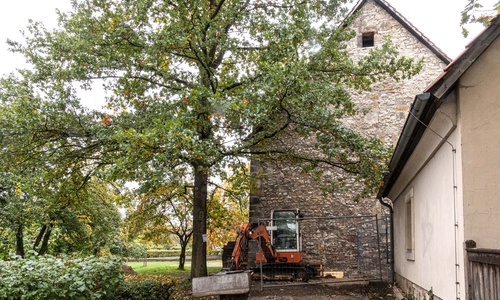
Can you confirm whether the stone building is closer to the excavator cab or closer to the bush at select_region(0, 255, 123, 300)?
the excavator cab

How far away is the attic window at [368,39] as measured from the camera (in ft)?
65.7

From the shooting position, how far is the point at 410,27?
19391mm

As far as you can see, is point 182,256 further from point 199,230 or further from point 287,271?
point 287,271

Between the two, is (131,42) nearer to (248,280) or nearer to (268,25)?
(268,25)

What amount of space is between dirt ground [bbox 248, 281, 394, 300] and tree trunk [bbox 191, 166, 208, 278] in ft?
7.44

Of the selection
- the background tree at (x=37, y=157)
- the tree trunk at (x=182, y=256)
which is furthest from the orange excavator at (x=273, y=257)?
the tree trunk at (x=182, y=256)

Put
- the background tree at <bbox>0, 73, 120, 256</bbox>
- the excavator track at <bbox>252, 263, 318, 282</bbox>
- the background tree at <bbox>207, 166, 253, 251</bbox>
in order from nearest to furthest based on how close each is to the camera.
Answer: the background tree at <bbox>0, 73, 120, 256</bbox> → the excavator track at <bbox>252, 263, 318, 282</bbox> → the background tree at <bbox>207, 166, 253, 251</bbox>

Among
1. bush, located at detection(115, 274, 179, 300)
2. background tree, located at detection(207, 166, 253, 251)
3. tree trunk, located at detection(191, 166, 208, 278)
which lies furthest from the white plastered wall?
background tree, located at detection(207, 166, 253, 251)

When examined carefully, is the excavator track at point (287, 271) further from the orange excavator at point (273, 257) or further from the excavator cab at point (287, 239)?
the excavator cab at point (287, 239)

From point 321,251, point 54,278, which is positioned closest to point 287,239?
point 321,251

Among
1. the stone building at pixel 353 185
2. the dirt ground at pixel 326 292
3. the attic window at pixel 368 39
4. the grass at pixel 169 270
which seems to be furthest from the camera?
the grass at pixel 169 270

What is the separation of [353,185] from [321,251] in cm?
292

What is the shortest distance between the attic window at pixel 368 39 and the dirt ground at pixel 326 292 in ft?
34.7

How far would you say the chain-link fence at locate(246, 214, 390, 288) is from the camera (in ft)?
50.1
